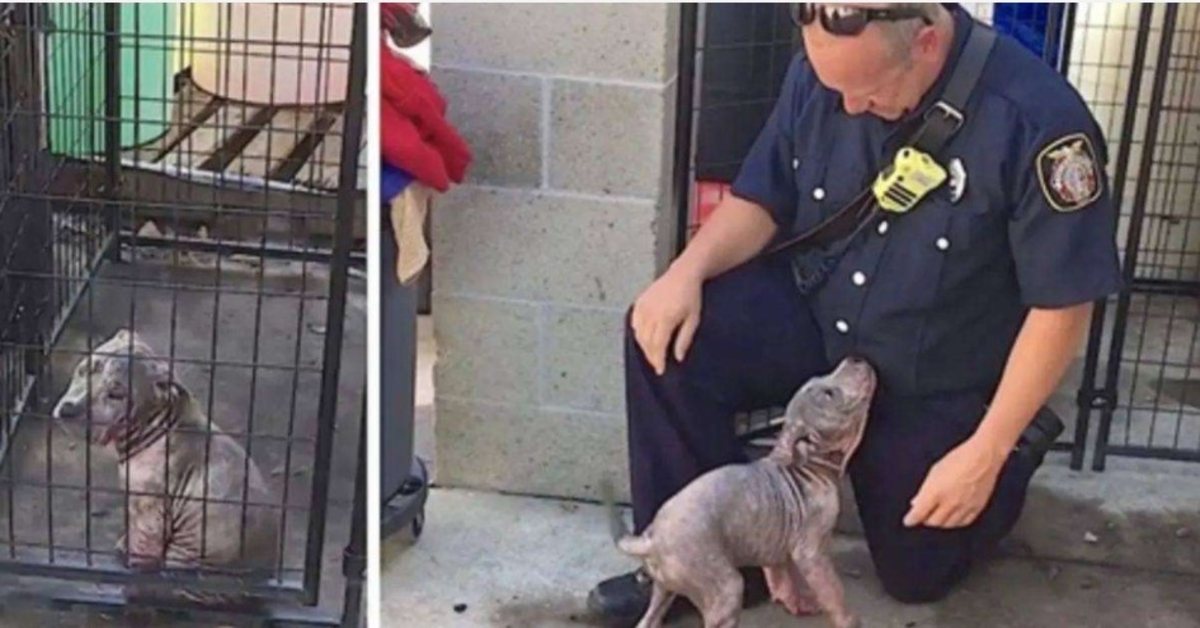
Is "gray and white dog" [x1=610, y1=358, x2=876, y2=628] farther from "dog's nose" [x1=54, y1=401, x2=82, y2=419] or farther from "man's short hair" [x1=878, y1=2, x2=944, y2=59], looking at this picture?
"dog's nose" [x1=54, y1=401, x2=82, y2=419]

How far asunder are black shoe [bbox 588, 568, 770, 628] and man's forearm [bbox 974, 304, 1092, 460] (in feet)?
1.37

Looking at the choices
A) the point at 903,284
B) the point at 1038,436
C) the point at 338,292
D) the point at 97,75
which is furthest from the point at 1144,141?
the point at 97,75

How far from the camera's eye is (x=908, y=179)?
1942mm

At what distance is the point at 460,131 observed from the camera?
7.62ft

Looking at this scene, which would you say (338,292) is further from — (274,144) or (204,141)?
(204,141)

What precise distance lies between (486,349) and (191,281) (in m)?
0.80

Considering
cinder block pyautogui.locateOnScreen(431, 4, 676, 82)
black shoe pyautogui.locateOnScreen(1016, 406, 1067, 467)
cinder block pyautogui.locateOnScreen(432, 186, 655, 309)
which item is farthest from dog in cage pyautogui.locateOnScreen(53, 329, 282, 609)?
black shoe pyautogui.locateOnScreen(1016, 406, 1067, 467)

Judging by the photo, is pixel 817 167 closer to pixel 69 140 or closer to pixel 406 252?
pixel 406 252

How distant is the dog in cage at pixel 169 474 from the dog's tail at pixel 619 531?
0.40 meters

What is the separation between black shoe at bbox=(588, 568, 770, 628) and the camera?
7.20 ft

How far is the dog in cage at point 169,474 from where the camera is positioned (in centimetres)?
212

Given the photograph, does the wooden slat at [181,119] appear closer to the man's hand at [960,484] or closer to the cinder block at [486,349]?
the cinder block at [486,349]

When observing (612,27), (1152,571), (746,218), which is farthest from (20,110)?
(1152,571)

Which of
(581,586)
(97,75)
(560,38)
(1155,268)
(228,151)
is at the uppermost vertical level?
(560,38)
